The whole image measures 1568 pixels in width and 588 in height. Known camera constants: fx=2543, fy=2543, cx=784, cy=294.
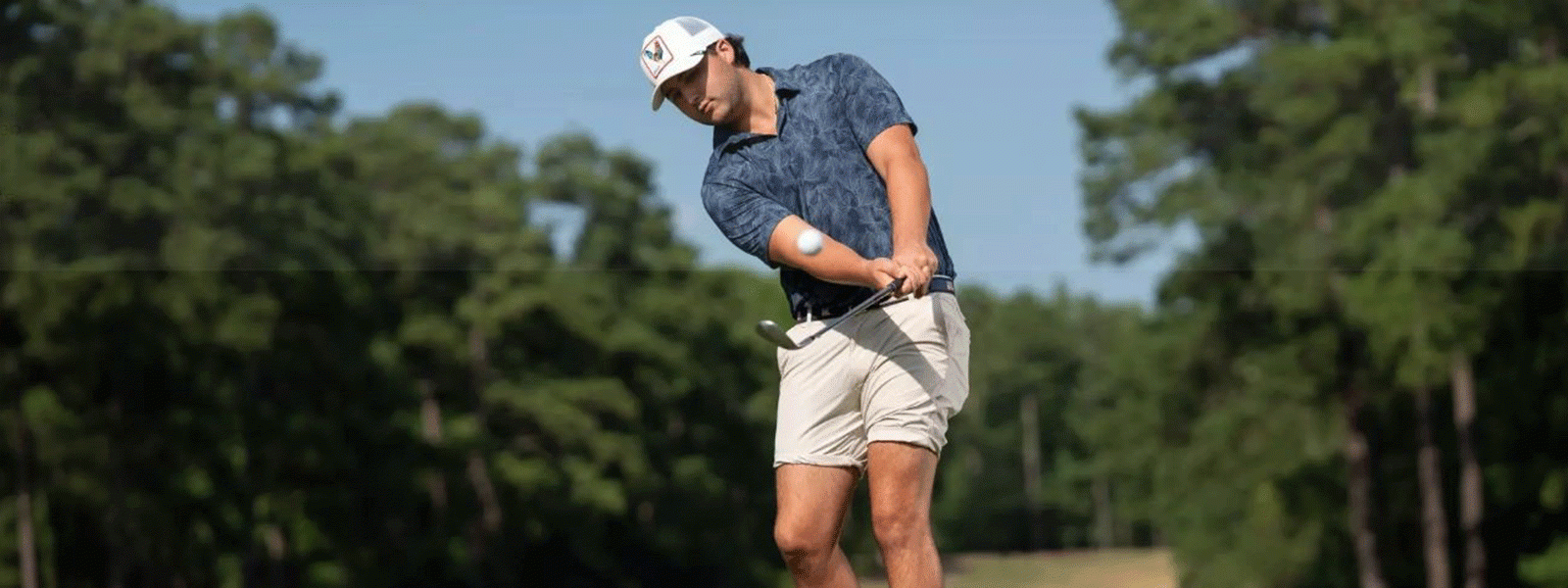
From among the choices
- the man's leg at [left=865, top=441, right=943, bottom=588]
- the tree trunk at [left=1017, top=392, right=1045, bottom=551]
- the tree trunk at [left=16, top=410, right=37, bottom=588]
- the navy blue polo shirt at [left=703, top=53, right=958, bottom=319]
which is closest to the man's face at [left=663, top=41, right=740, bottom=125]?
the navy blue polo shirt at [left=703, top=53, right=958, bottom=319]

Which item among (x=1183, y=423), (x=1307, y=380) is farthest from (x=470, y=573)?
(x=1307, y=380)

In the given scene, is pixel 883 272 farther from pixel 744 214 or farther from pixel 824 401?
pixel 824 401

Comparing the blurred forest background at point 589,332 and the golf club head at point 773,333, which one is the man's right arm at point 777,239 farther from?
the blurred forest background at point 589,332

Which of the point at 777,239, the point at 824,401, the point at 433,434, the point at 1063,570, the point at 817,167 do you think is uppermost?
the point at 433,434

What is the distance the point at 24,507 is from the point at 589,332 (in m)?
15.5

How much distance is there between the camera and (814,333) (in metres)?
6.64

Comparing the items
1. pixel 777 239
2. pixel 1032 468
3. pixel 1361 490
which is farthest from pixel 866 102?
pixel 1032 468

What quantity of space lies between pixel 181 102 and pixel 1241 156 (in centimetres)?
1883

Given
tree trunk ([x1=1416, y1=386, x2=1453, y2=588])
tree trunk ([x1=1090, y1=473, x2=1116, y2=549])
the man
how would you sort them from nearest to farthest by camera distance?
the man → tree trunk ([x1=1416, y1=386, x2=1453, y2=588]) → tree trunk ([x1=1090, y1=473, x2=1116, y2=549])

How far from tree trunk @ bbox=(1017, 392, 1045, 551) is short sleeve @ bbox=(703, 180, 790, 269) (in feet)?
326

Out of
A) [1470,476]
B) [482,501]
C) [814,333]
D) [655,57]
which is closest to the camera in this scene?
[655,57]

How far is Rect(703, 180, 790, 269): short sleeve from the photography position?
252 inches

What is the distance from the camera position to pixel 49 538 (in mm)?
43656

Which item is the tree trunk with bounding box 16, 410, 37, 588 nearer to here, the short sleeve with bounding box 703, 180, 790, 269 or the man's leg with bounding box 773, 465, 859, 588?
the man's leg with bounding box 773, 465, 859, 588
